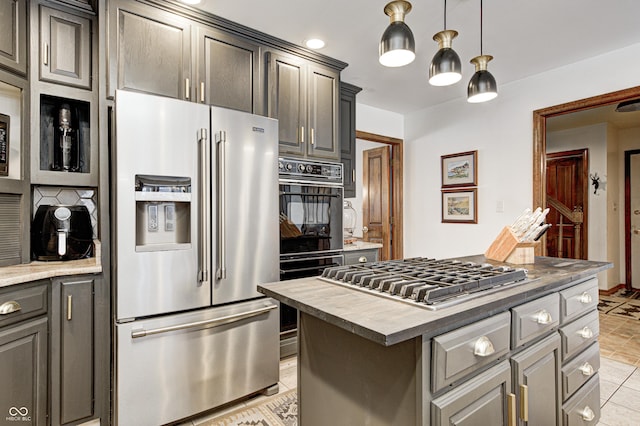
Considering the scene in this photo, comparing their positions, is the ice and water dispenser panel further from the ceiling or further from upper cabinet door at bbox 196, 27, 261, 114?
the ceiling

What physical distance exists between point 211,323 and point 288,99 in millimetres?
1768

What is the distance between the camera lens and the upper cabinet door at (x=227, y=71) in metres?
2.26

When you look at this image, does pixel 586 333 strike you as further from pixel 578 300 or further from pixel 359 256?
pixel 359 256

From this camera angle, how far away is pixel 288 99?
270 cm

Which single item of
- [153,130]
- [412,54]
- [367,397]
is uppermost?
[412,54]

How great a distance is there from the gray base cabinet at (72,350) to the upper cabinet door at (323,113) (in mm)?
1871

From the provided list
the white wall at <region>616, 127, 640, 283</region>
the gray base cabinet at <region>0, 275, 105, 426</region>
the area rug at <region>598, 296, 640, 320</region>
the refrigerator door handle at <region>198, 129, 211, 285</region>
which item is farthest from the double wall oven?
the white wall at <region>616, 127, 640, 283</region>

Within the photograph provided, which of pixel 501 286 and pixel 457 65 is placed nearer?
pixel 501 286

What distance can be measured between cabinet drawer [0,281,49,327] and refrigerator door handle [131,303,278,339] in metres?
0.46

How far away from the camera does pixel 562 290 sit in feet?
5.08

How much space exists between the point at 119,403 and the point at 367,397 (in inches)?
54.1

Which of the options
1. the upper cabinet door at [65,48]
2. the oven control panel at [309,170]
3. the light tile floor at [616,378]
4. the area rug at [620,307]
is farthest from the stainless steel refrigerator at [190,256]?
the area rug at [620,307]

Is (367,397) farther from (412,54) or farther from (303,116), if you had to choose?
(303,116)

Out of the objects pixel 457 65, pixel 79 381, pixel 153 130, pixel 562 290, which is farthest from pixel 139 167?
pixel 562 290
